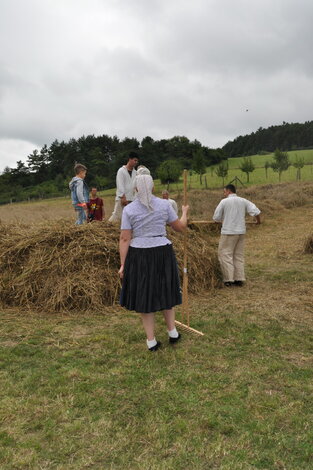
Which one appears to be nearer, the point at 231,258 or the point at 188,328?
the point at 188,328

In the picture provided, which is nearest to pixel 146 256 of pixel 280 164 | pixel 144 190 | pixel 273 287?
pixel 144 190

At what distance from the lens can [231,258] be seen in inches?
257

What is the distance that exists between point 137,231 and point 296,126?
91529mm

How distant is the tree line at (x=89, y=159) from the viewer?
60375 millimetres

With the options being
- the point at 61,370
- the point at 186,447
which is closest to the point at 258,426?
the point at 186,447

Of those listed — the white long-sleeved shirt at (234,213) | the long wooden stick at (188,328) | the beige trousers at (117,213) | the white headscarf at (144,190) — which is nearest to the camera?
the white headscarf at (144,190)

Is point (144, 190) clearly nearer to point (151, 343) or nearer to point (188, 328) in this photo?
point (151, 343)

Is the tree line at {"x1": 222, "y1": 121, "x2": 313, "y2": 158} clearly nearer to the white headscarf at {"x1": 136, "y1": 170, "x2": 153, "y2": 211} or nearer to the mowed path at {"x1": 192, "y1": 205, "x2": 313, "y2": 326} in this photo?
the mowed path at {"x1": 192, "y1": 205, "x2": 313, "y2": 326}

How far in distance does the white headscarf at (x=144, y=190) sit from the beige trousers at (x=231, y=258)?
322 cm

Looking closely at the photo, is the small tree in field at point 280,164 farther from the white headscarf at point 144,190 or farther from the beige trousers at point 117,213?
the white headscarf at point 144,190

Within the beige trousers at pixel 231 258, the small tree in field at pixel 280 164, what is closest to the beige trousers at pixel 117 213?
the beige trousers at pixel 231 258

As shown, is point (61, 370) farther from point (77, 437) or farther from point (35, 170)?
point (35, 170)

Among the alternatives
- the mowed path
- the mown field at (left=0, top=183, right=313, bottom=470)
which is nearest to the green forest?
the mowed path

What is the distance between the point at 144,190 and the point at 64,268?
2506 millimetres
